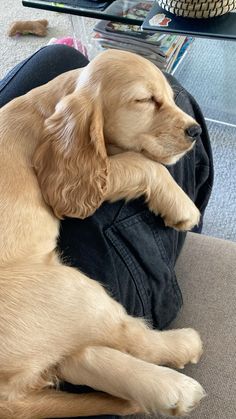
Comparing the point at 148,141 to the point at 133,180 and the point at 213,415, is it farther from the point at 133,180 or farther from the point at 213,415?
the point at 213,415

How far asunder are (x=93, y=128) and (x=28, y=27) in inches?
81.7

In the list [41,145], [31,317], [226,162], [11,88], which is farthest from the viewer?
[226,162]

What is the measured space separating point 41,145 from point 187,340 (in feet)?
1.45

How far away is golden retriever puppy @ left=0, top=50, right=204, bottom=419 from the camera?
746mm

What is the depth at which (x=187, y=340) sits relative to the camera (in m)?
0.89

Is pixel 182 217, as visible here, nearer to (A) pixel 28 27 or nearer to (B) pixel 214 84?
(B) pixel 214 84

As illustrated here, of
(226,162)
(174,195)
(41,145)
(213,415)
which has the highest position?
(41,145)

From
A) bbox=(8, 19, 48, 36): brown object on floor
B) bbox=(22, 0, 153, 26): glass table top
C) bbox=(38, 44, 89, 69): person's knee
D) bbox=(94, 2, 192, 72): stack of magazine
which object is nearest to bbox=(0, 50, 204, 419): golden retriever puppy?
bbox=(38, 44, 89, 69): person's knee

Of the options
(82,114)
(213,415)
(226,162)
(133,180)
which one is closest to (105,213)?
(133,180)

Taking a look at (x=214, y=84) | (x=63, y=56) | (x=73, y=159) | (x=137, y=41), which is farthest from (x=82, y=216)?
(x=214, y=84)

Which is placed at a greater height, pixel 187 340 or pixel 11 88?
pixel 11 88

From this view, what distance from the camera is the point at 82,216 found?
865 mm

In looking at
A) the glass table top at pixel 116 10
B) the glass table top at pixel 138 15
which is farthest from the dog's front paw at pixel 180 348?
the glass table top at pixel 116 10

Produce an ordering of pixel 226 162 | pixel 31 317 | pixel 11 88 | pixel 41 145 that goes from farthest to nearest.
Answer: pixel 226 162 → pixel 11 88 → pixel 41 145 → pixel 31 317
